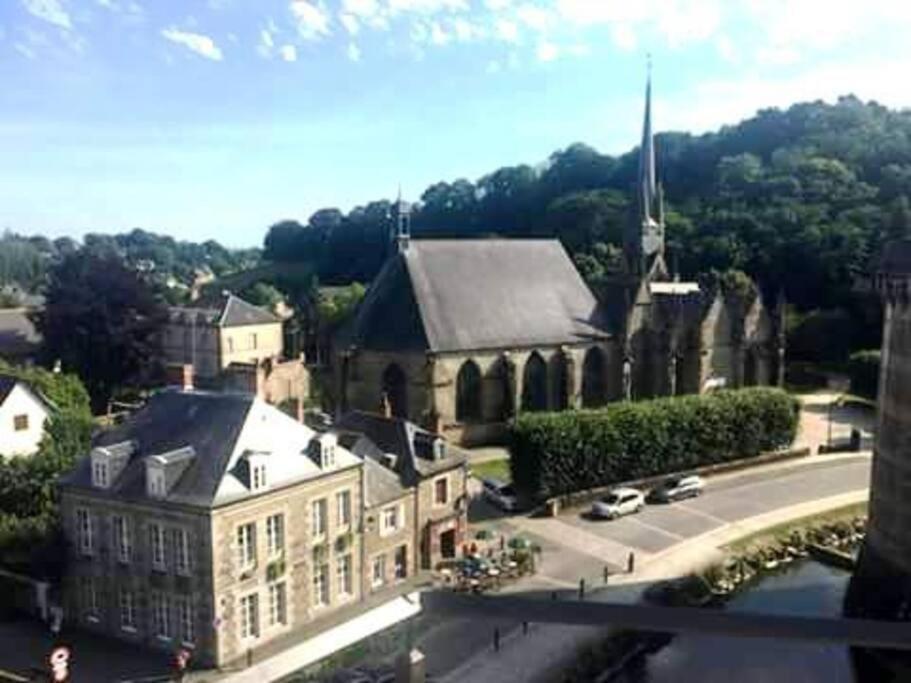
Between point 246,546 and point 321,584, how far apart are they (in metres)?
3.04

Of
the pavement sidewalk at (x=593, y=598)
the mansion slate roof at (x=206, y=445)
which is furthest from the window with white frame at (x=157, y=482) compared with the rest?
the pavement sidewalk at (x=593, y=598)

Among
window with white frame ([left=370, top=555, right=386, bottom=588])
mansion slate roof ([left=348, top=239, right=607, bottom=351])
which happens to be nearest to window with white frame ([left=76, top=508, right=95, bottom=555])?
window with white frame ([left=370, top=555, right=386, bottom=588])

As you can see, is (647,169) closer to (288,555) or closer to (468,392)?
(468,392)

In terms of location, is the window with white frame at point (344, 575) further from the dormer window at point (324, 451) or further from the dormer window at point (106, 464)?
the dormer window at point (106, 464)

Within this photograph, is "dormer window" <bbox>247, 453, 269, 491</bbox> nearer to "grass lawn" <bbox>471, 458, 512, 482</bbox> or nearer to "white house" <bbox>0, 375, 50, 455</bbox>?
"grass lawn" <bbox>471, 458, 512, 482</bbox>

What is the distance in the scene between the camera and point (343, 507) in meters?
23.8

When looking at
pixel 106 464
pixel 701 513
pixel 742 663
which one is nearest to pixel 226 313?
pixel 701 513

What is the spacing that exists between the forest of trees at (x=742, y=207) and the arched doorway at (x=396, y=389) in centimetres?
1567

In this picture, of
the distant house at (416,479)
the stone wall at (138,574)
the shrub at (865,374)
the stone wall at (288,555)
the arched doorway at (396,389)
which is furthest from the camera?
the shrub at (865,374)

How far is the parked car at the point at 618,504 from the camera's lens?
104 feet

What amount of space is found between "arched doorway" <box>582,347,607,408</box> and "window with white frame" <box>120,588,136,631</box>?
29711 mm

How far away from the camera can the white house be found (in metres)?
33.9

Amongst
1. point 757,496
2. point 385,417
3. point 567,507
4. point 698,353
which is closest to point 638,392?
point 698,353

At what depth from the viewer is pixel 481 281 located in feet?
147
